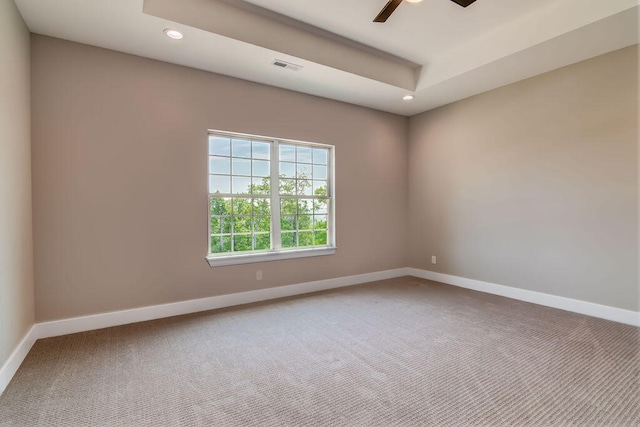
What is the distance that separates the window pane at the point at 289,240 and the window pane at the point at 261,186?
630 mm

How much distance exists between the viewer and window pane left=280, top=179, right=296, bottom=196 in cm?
415

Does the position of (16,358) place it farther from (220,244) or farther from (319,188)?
(319,188)

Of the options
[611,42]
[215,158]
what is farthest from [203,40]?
[611,42]

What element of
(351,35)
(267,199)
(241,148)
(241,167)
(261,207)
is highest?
(351,35)

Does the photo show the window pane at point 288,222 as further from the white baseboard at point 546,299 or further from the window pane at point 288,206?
the white baseboard at point 546,299

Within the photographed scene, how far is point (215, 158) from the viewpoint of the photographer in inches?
144

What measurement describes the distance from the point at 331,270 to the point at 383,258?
1042mm

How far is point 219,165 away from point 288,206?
41.2 inches

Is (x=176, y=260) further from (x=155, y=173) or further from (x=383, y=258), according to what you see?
(x=383, y=258)

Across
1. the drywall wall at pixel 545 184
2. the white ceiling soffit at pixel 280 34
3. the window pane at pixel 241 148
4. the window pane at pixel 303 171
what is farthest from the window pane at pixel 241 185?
the drywall wall at pixel 545 184

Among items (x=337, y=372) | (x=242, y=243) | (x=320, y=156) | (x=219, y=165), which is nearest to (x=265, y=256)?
(x=242, y=243)

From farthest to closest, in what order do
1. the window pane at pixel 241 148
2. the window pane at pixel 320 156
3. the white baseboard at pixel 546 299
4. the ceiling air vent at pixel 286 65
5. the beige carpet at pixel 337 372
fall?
the window pane at pixel 320 156 < the window pane at pixel 241 148 < the ceiling air vent at pixel 286 65 < the white baseboard at pixel 546 299 < the beige carpet at pixel 337 372

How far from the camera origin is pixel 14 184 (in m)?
2.31

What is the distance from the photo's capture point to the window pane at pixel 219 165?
3.64 m
